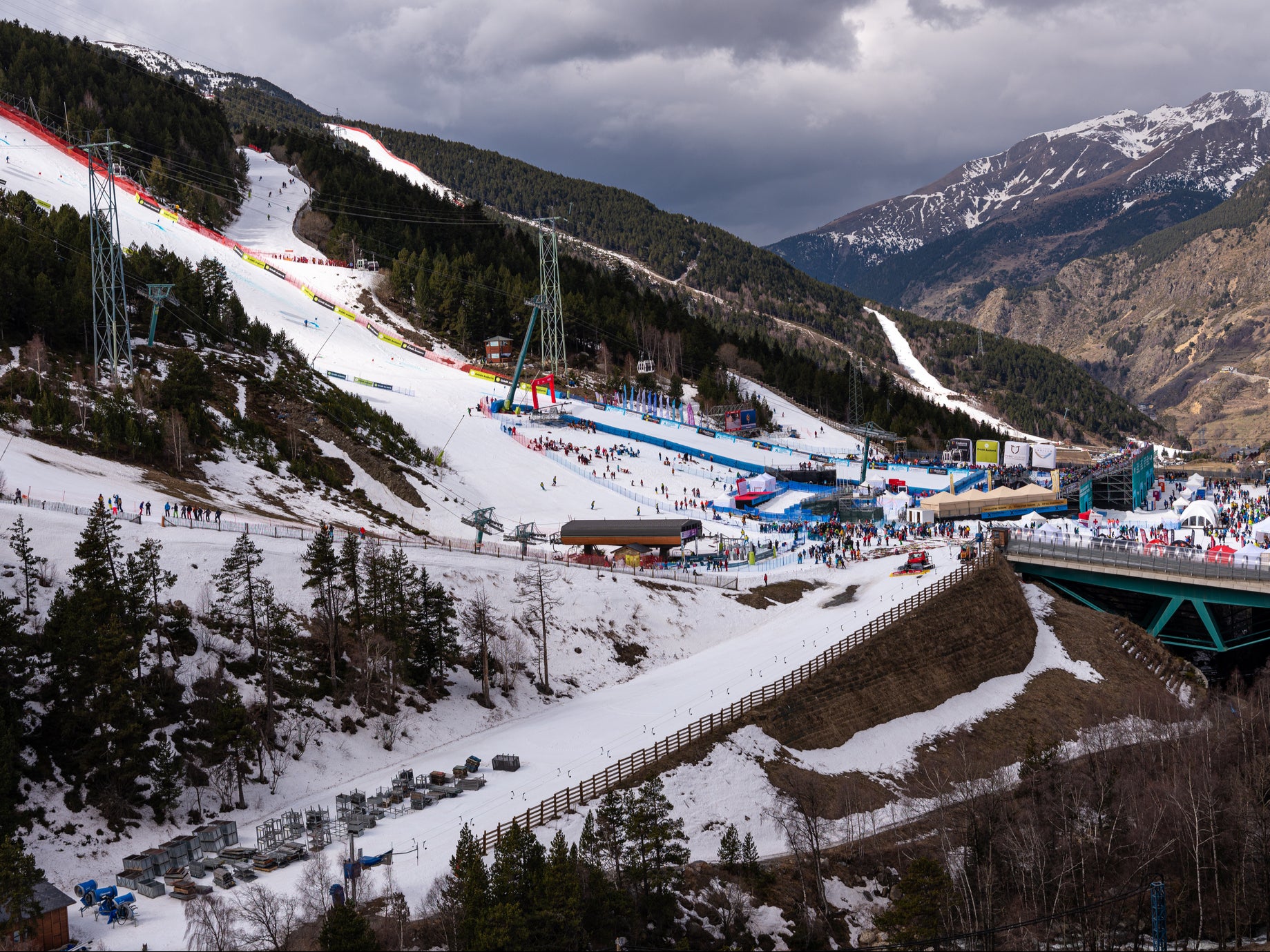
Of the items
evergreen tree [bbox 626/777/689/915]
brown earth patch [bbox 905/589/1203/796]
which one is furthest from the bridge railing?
evergreen tree [bbox 626/777/689/915]

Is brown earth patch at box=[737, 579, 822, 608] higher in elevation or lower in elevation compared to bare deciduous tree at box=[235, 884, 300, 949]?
higher

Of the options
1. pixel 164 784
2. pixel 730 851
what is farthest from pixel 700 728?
pixel 164 784

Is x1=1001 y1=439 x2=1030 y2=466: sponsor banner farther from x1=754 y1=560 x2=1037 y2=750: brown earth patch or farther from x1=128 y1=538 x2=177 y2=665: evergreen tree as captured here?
x1=128 y1=538 x2=177 y2=665: evergreen tree

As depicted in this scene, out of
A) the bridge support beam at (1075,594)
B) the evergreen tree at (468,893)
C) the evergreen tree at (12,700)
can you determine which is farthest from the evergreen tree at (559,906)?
the bridge support beam at (1075,594)

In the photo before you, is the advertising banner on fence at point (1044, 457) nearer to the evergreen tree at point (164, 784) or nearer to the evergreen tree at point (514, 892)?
the evergreen tree at point (514, 892)

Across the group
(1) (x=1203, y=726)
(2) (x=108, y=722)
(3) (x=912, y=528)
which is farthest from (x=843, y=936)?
(3) (x=912, y=528)

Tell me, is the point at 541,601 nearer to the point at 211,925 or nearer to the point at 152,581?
the point at 152,581
